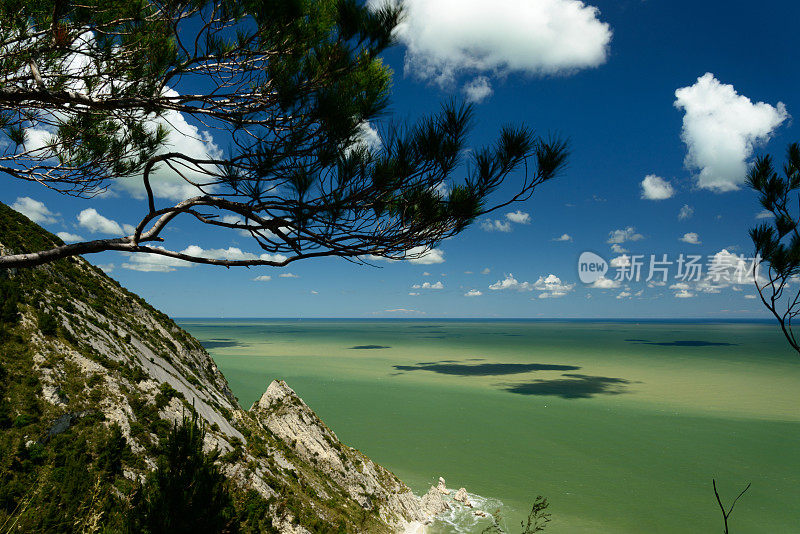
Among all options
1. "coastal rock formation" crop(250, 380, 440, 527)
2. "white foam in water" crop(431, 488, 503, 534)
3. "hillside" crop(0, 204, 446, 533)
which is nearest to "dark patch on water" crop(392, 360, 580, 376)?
"white foam in water" crop(431, 488, 503, 534)

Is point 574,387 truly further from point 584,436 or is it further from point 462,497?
point 462,497

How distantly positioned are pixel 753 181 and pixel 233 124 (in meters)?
6.55

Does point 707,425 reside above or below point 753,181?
below

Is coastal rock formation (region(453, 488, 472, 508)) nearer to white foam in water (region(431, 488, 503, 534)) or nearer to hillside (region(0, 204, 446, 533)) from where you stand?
white foam in water (region(431, 488, 503, 534))

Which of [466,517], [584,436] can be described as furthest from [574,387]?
[466,517]

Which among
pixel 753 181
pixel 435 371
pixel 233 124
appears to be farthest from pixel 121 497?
pixel 435 371

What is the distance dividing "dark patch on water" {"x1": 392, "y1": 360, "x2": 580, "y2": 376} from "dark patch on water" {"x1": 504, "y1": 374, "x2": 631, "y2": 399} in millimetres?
5083

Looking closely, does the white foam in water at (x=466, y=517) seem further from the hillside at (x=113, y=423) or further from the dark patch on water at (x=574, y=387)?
the dark patch on water at (x=574, y=387)

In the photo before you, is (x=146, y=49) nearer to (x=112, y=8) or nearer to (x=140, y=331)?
(x=112, y=8)

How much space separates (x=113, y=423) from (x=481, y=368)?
3877 cm

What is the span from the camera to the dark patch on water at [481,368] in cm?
3788

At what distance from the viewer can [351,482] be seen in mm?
8586

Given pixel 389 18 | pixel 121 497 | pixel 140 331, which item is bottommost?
pixel 121 497

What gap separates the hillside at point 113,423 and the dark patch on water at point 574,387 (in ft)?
72.5
